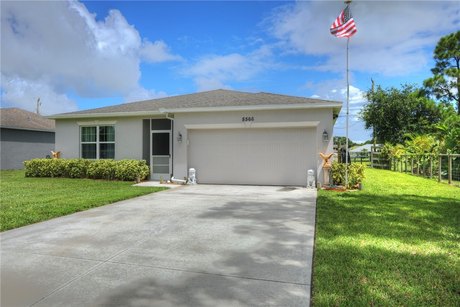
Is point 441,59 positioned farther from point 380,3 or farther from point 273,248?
point 273,248

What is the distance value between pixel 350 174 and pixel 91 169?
36.5 feet

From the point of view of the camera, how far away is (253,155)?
1246cm

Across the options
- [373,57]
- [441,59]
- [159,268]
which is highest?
[441,59]

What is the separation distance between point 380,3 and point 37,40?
16.7 m

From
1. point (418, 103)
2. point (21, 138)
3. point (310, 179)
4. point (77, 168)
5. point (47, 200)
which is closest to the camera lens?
point (47, 200)

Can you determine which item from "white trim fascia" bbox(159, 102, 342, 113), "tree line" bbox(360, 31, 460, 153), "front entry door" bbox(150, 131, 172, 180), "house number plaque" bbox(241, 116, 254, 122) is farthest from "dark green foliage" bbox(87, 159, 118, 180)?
"tree line" bbox(360, 31, 460, 153)

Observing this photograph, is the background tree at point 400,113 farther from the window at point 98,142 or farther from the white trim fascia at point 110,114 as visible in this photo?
the window at point 98,142

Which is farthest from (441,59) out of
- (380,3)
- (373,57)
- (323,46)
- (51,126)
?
(51,126)

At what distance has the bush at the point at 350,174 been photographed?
1105 cm

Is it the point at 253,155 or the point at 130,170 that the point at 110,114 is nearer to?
the point at 130,170

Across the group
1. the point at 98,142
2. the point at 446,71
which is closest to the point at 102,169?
the point at 98,142

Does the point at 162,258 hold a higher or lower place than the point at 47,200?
lower

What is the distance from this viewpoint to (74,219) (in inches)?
259

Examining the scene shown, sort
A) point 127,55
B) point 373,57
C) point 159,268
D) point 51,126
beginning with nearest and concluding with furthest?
point 159,268 → point 373,57 → point 127,55 → point 51,126
